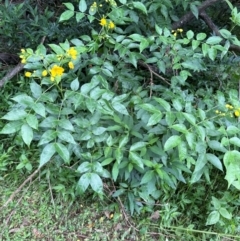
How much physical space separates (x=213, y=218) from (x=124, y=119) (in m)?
0.62

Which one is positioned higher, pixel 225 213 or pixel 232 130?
pixel 232 130

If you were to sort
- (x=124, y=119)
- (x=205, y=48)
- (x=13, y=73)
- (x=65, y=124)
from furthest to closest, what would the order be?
(x=13, y=73)
(x=124, y=119)
(x=205, y=48)
(x=65, y=124)

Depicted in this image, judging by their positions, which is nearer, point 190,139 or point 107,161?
point 190,139

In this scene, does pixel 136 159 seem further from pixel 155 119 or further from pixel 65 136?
pixel 65 136

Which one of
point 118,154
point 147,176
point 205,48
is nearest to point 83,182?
point 118,154

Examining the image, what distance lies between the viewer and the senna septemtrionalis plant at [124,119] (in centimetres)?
158

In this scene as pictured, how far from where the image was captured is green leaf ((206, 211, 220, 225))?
176 cm

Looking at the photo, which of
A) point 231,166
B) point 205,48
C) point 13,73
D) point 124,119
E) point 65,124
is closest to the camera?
point 231,166

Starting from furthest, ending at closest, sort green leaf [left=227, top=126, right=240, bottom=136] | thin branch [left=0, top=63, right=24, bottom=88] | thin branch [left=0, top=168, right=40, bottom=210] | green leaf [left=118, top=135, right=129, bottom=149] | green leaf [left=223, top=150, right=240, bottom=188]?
thin branch [left=0, top=63, right=24, bottom=88], thin branch [left=0, top=168, right=40, bottom=210], green leaf [left=118, top=135, right=129, bottom=149], green leaf [left=227, top=126, right=240, bottom=136], green leaf [left=223, top=150, right=240, bottom=188]

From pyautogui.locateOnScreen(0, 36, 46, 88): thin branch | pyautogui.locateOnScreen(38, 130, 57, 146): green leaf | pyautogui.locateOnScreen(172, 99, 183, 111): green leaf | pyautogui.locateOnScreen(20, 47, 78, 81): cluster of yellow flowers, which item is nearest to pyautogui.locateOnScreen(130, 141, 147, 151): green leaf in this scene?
pyautogui.locateOnScreen(172, 99, 183, 111): green leaf

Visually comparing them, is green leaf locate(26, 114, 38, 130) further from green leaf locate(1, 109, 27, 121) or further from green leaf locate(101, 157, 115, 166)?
green leaf locate(101, 157, 115, 166)

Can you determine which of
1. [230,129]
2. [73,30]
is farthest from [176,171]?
[73,30]

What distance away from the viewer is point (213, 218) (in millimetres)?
1765

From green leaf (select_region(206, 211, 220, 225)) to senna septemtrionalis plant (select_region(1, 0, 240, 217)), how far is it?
8.0 inches
